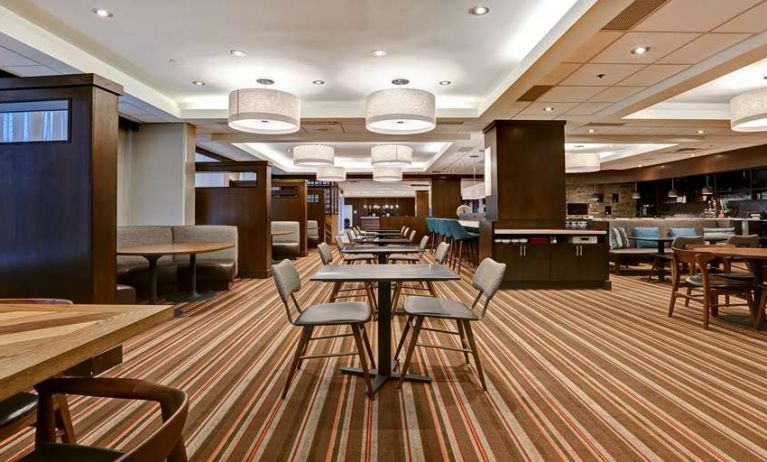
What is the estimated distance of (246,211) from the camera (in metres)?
7.49

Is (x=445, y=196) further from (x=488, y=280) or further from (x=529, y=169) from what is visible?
(x=488, y=280)

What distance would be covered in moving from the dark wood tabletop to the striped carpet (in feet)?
2.54

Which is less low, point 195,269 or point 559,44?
point 559,44

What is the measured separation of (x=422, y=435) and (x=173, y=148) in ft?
22.8

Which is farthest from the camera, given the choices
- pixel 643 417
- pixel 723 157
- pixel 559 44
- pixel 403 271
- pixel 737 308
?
pixel 723 157

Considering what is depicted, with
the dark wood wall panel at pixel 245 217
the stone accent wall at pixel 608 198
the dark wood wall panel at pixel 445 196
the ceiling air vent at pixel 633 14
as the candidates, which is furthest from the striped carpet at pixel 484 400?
the stone accent wall at pixel 608 198

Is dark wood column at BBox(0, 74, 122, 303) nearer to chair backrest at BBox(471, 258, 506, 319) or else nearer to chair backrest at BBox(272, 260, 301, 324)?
chair backrest at BBox(272, 260, 301, 324)

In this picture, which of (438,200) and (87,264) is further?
(438,200)

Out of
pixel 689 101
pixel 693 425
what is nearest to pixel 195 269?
pixel 693 425

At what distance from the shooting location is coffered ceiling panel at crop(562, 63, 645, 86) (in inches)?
184

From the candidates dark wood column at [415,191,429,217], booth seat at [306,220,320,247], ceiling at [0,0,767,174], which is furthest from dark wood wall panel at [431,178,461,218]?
ceiling at [0,0,767,174]

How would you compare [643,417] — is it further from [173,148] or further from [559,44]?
[173,148]

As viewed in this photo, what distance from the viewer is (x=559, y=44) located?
4.05 metres

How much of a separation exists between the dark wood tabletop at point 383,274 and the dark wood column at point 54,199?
1768 millimetres
